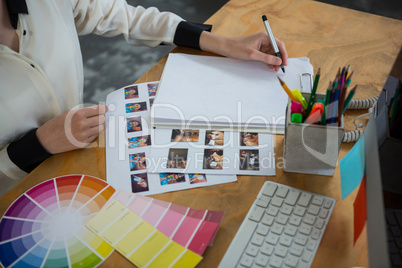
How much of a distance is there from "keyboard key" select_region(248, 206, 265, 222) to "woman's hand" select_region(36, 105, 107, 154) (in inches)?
15.7

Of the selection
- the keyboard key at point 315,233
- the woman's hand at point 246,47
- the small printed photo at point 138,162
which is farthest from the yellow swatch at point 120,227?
the woman's hand at point 246,47

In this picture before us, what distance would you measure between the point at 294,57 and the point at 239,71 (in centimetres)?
17

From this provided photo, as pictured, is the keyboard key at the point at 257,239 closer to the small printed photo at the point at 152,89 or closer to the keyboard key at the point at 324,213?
the keyboard key at the point at 324,213

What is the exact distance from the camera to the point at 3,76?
930 mm

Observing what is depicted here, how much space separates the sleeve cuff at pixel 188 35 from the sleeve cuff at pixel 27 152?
18.4 inches

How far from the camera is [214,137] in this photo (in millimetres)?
865

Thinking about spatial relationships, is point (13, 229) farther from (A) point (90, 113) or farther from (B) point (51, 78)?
(B) point (51, 78)

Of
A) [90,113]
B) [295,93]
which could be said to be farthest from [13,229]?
[295,93]

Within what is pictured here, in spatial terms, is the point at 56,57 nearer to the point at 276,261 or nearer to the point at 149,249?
the point at 149,249

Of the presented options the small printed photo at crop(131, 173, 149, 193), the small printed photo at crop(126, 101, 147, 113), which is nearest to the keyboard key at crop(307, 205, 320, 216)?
the small printed photo at crop(131, 173, 149, 193)

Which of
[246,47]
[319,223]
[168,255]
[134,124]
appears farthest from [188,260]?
[246,47]

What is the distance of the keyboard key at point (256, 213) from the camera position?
72 cm

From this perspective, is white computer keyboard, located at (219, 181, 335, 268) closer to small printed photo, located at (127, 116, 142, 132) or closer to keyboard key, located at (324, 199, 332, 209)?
keyboard key, located at (324, 199, 332, 209)

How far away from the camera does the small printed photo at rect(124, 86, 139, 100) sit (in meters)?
0.98
